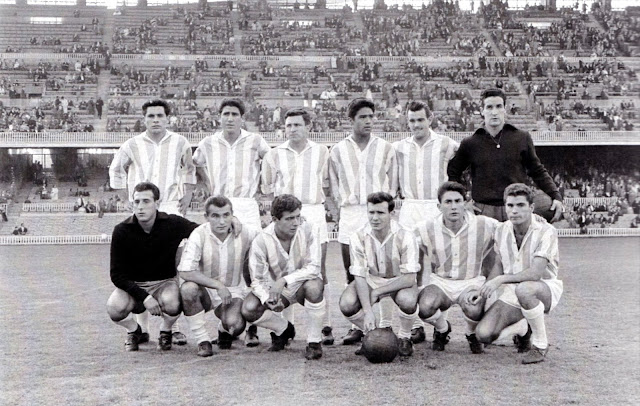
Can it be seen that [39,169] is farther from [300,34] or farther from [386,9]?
[386,9]

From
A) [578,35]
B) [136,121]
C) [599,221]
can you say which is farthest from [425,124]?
[578,35]

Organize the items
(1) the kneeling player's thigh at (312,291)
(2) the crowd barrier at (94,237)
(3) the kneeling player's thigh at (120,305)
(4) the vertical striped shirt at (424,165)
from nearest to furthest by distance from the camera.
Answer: (1) the kneeling player's thigh at (312,291)
(3) the kneeling player's thigh at (120,305)
(4) the vertical striped shirt at (424,165)
(2) the crowd barrier at (94,237)

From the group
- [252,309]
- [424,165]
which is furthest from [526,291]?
[252,309]

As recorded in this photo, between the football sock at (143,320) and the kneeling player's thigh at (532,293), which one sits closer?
the kneeling player's thigh at (532,293)

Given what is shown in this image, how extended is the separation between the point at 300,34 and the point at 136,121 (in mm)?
11454

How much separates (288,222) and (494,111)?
214 cm

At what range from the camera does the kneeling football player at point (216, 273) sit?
5.73 metres

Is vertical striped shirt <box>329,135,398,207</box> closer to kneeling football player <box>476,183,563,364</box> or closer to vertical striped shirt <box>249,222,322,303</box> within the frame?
vertical striped shirt <box>249,222,322,303</box>

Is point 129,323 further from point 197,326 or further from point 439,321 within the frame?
point 439,321

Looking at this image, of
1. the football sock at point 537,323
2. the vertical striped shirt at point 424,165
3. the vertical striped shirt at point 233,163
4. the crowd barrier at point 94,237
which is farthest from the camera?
the crowd barrier at point 94,237

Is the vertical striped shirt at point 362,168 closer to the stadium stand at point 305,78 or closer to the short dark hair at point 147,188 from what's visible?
the short dark hair at point 147,188

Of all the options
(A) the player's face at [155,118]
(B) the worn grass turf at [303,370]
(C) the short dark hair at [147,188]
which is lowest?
(B) the worn grass turf at [303,370]

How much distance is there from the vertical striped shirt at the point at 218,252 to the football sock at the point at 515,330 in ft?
7.59

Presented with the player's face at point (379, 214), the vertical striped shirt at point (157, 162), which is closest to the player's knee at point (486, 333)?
the player's face at point (379, 214)
